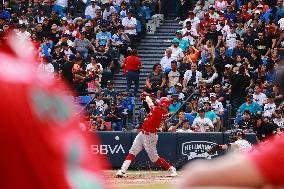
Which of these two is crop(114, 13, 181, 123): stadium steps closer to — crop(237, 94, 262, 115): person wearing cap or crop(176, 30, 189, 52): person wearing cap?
crop(176, 30, 189, 52): person wearing cap

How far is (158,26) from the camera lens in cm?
3106

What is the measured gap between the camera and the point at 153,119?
20.3m

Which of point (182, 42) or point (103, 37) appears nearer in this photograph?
point (182, 42)

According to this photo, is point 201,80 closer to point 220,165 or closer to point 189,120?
point 189,120

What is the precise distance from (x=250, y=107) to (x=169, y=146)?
2.38 metres

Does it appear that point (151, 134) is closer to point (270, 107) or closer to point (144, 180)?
point (144, 180)

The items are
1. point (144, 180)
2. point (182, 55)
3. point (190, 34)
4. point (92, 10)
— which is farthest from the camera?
point (92, 10)

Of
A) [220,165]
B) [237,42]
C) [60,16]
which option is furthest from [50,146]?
[60,16]

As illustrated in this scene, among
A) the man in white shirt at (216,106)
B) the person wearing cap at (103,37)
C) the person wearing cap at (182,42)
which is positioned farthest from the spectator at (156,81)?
the person wearing cap at (103,37)

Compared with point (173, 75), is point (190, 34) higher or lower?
higher

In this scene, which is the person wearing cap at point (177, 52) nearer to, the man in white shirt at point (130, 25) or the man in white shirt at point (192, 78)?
the man in white shirt at point (192, 78)

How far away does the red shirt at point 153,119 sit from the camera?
20.2 metres

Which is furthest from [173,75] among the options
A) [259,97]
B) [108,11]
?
[108,11]

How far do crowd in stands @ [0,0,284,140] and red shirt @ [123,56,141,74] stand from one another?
98 mm
